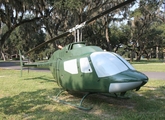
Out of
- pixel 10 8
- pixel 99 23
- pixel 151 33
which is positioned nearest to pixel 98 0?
pixel 10 8

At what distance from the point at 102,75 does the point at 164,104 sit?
2183 mm

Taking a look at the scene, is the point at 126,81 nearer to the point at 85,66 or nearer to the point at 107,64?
the point at 107,64

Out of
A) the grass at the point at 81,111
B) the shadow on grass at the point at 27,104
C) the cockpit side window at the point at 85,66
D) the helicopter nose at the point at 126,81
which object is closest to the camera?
the helicopter nose at the point at 126,81

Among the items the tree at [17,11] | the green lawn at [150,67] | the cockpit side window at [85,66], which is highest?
the tree at [17,11]

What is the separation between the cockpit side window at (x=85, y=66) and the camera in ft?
16.2

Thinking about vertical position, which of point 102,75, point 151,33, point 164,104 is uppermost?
point 151,33

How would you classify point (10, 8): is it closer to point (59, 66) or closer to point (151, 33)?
point (59, 66)

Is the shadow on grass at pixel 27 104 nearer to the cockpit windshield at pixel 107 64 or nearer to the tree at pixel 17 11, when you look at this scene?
the cockpit windshield at pixel 107 64

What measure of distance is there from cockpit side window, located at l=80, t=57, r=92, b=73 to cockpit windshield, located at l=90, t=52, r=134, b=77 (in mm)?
163

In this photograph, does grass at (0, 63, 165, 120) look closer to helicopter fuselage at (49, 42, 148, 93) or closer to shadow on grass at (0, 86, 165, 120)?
shadow on grass at (0, 86, 165, 120)

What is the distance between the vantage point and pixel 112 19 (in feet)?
104

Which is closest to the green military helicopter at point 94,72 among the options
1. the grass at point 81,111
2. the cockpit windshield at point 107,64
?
the cockpit windshield at point 107,64

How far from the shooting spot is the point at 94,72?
479 cm

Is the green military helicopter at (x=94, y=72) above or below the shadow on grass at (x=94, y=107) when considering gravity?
above
